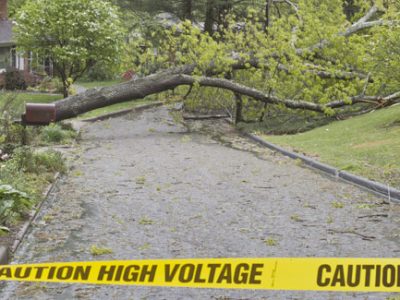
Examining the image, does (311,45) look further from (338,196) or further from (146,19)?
(146,19)

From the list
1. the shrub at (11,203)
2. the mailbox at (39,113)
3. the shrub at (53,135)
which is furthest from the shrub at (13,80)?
the shrub at (11,203)

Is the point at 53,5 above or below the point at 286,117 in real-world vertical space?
above

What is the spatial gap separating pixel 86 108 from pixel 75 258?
12470 millimetres

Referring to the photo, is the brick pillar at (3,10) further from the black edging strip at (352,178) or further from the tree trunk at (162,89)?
the black edging strip at (352,178)

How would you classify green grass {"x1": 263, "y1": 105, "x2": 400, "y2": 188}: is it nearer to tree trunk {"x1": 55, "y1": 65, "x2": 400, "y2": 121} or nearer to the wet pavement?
tree trunk {"x1": 55, "y1": 65, "x2": 400, "y2": 121}

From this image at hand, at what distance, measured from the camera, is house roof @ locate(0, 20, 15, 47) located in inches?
1599

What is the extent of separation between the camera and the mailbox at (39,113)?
980cm

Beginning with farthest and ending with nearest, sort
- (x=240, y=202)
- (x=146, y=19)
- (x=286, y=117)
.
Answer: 1. (x=146, y=19)
2. (x=286, y=117)
3. (x=240, y=202)

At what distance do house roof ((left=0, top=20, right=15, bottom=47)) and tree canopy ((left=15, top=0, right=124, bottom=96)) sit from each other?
11.4m

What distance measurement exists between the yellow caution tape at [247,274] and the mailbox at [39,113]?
19.4 ft

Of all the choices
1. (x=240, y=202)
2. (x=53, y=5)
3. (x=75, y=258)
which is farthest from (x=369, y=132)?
(x=53, y=5)

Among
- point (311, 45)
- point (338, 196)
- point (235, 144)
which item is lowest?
point (235, 144)

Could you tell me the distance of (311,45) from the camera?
19.4 metres

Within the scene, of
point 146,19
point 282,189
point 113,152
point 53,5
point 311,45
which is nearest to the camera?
point 282,189
